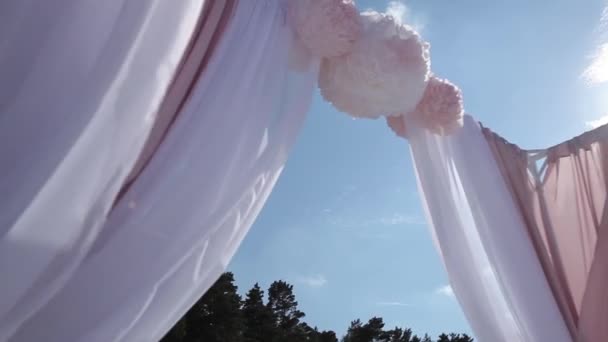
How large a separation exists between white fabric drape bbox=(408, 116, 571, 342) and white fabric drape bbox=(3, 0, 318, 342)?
0.42 meters

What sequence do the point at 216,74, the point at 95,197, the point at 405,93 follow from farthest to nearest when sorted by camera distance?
the point at 405,93, the point at 216,74, the point at 95,197

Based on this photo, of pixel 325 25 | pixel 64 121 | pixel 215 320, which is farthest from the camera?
pixel 215 320

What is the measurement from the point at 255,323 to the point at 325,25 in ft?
27.5

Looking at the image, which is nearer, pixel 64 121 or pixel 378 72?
pixel 64 121

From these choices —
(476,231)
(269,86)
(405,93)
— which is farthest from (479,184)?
(269,86)

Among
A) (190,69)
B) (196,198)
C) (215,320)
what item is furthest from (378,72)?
(215,320)

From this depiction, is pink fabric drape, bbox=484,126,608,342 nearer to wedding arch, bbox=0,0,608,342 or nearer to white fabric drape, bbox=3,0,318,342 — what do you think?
wedding arch, bbox=0,0,608,342

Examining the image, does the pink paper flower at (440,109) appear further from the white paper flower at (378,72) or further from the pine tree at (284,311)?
the pine tree at (284,311)

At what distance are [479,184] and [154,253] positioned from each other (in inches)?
37.2

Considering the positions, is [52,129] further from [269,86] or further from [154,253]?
[269,86]

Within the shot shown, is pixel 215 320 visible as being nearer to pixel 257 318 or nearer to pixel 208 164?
pixel 257 318

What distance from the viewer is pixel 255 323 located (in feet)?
30.0

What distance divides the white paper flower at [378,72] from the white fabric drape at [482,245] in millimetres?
166

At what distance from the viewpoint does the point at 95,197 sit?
826mm
